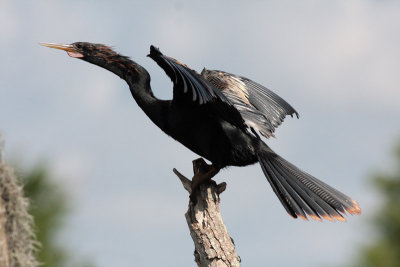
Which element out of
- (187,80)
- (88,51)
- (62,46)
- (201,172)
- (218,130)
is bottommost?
(201,172)

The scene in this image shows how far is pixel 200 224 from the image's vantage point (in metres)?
4.97

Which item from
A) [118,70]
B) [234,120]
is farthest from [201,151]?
[118,70]

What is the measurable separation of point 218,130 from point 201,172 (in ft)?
1.29

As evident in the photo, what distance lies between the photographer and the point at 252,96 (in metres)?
6.90

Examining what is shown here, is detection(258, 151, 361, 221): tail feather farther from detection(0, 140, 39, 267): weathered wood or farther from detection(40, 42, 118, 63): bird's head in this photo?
detection(0, 140, 39, 267): weathered wood

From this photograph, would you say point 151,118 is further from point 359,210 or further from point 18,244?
point 18,244

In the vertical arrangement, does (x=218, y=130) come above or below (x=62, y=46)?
below

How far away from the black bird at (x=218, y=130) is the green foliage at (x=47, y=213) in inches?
38.6

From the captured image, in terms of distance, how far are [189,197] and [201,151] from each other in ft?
1.39

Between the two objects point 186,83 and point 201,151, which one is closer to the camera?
point 186,83

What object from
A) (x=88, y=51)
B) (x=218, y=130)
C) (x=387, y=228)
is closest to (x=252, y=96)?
(x=218, y=130)

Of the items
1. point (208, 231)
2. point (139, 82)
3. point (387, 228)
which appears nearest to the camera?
point (208, 231)

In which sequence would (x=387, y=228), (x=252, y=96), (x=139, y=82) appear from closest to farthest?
(x=139, y=82) → (x=252, y=96) → (x=387, y=228)

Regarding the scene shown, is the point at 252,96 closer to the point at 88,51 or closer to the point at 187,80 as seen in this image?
the point at 88,51
